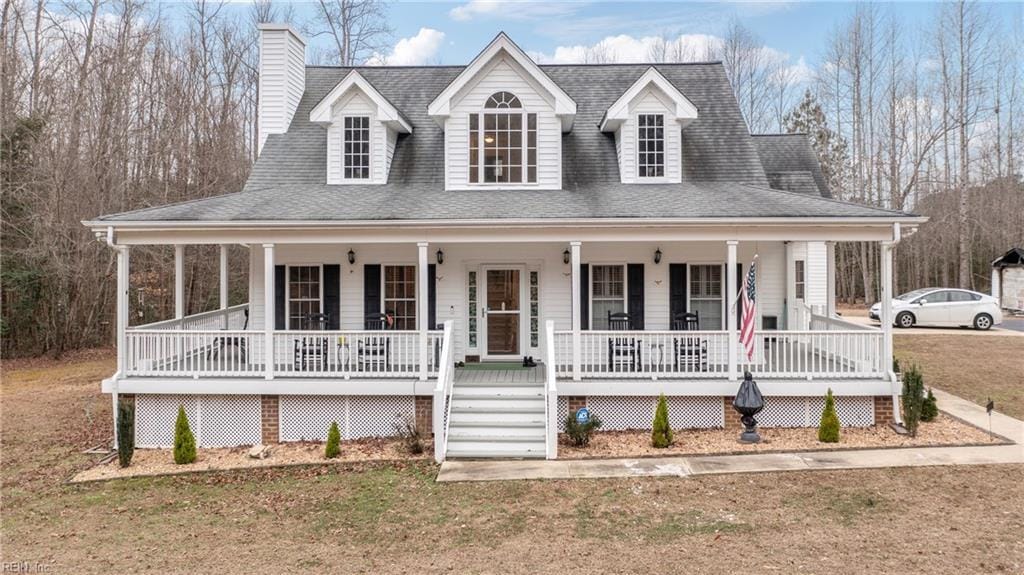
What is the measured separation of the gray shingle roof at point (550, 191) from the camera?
10.2 meters

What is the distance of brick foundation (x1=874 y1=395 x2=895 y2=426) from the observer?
9.91 metres

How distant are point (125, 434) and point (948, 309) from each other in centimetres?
2618

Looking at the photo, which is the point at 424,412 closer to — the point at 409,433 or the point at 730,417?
the point at 409,433

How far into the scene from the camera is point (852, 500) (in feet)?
23.0

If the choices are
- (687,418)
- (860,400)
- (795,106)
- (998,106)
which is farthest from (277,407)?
(998,106)

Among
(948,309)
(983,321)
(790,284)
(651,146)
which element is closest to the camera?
(790,284)

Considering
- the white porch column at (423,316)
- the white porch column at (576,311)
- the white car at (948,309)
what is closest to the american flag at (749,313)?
the white porch column at (576,311)

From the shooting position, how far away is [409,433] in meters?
9.78

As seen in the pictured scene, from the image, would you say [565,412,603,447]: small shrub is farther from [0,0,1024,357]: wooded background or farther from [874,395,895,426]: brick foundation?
[0,0,1024,357]: wooded background

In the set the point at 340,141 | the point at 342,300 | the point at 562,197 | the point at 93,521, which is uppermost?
the point at 340,141

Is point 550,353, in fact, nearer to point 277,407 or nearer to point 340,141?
point 277,407

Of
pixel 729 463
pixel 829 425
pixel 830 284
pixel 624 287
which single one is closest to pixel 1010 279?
pixel 830 284

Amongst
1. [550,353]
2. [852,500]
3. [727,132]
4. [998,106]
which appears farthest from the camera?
[998,106]

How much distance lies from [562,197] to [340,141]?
509cm
